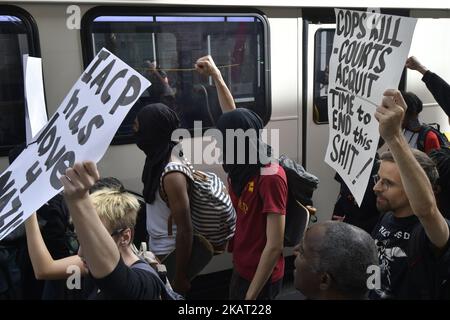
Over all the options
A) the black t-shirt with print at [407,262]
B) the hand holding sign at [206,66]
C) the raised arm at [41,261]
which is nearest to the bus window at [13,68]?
the hand holding sign at [206,66]

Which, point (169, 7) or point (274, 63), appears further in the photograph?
point (274, 63)

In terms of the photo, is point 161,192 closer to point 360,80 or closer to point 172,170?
point 172,170

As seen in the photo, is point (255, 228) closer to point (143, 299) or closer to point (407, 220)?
point (407, 220)

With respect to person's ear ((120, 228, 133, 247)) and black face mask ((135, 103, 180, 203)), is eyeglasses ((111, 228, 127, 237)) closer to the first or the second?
person's ear ((120, 228, 133, 247))

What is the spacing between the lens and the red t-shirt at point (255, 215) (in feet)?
6.79

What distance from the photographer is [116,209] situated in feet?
5.32

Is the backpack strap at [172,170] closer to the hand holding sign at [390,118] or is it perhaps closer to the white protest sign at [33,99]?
the white protest sign at [33,99]

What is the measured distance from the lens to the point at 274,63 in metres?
3.38

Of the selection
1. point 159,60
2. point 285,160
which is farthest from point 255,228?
point 159,60

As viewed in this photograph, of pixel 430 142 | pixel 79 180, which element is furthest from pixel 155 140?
pixel 430 142

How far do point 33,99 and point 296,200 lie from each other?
1306 millimetres

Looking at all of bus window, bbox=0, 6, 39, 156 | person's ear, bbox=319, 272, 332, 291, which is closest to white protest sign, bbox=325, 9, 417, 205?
person's ear, bbox=319, 272, 332, 291

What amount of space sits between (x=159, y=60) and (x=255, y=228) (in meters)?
1.39

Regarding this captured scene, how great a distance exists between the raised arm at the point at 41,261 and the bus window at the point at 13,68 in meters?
1.06
